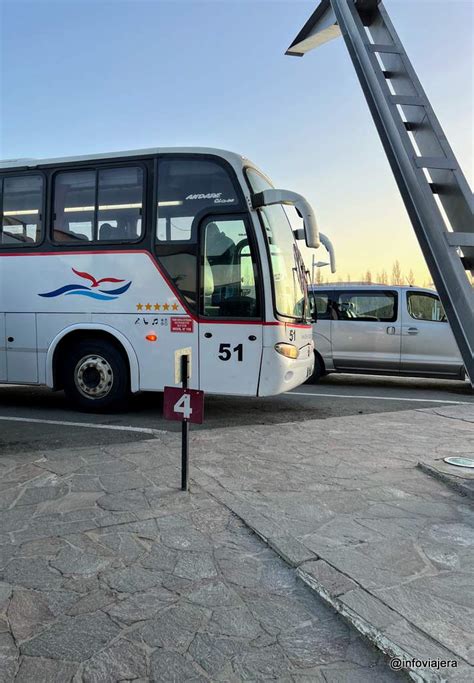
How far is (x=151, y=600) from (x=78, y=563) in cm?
63

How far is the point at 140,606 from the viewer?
2695 millimetres

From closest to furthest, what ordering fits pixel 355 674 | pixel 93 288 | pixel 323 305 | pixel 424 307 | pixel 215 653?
pixel 355 674, pixel 215 653, pixel 93 288, pixel 424 307, pixel 323 305

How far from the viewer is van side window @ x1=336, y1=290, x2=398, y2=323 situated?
11.0 m

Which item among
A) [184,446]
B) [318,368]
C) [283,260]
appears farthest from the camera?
[318,368]

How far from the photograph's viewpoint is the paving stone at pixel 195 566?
3.02 meters

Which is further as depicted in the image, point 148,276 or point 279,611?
point 148,276

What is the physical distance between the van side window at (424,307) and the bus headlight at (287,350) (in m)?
4.75

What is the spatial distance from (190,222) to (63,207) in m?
2.01

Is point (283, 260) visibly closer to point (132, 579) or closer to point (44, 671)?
point (132, 579)

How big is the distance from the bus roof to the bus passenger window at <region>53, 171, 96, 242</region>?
0.68 ft

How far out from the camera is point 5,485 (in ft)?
14.5

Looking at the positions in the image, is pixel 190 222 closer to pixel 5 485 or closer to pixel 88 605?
pixel 5 485

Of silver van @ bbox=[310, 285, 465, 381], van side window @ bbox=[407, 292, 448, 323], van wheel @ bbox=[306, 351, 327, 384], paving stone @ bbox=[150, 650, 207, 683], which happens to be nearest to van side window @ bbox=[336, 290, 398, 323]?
silver van @ bbox=[310, 285, 465, 381]

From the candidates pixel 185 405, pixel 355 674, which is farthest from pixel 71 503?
pixel 355 674
